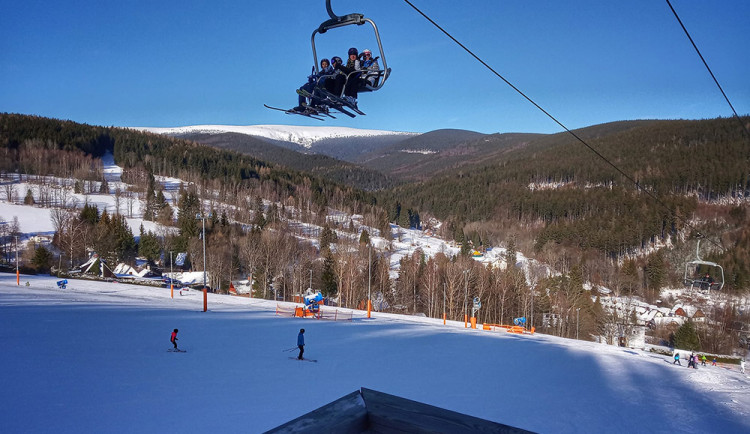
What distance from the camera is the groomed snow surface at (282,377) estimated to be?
899cm

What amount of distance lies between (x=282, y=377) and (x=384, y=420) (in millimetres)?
11947

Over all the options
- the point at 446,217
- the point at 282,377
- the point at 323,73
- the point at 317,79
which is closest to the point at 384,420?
the point at 317,79

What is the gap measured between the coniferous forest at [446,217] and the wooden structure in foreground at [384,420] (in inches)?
1270

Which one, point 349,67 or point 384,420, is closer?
point 384,420

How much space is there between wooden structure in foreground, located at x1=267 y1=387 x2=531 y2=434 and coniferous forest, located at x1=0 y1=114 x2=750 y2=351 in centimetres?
3225

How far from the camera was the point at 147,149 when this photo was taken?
133375 mm

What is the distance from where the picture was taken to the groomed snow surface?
29.5ft

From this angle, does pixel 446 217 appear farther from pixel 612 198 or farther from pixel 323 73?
pixel 323 73

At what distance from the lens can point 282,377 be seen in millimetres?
12203

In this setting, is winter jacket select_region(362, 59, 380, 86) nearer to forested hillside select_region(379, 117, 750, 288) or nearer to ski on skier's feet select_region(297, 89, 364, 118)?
ski on skier's feet select_region(297, 89, 364, 118)

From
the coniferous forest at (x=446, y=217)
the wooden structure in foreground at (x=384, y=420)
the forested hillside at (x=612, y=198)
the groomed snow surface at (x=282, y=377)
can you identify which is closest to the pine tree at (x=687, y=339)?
the coniferous forest at (x=446, y=217)

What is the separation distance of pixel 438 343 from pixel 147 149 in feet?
459

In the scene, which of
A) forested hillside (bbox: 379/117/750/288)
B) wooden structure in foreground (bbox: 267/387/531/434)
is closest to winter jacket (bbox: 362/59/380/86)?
wooden structure in foreground (bbox: 267/387/531/434)

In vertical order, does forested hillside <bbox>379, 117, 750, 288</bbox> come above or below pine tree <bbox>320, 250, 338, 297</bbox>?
above
